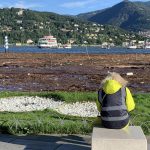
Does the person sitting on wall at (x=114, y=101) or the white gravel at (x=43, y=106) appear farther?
the white gravel at (x=43, y=106)

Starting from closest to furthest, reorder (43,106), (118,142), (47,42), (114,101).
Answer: (118,142) < (114,101) < (43,106) < (47,42)

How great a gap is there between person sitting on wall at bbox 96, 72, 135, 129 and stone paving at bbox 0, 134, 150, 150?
3.84ft

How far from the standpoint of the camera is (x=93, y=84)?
1421 inches

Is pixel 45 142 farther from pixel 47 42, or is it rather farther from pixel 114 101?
pixel 47 42

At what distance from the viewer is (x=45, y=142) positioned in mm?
Result: 11039

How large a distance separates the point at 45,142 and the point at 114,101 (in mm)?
2298

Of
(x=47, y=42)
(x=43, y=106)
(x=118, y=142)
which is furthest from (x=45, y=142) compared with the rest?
(x=47, y=42)

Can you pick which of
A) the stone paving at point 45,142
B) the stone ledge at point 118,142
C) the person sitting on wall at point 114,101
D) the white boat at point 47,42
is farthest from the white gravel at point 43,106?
the white boat at point 47,42

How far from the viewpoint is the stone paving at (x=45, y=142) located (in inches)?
412

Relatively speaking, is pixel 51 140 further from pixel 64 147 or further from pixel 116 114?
pixel 116 114

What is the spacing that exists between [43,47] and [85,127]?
180468 millimetres

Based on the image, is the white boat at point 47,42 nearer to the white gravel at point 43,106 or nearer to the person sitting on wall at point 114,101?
the white gravel at point 43,106

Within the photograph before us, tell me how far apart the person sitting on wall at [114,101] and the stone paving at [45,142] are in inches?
46.1

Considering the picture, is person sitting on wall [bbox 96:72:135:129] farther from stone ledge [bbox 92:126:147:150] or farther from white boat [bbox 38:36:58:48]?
white boat [bbox 38:36:58:48]
